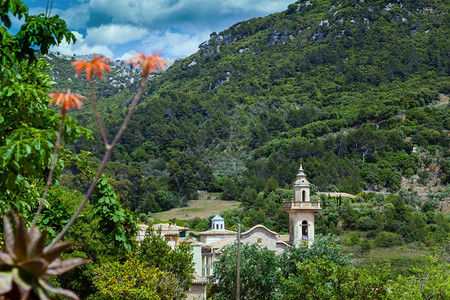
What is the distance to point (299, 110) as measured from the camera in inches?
4348

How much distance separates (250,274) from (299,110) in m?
87.4

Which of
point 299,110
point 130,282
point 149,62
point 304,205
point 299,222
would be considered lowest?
point 130,282

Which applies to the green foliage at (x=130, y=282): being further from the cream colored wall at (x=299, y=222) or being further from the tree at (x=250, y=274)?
the cream colored wall at (x=299, y=222)

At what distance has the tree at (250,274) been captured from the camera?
81.3ft

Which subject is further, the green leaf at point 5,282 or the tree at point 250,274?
the tree at point 250,274

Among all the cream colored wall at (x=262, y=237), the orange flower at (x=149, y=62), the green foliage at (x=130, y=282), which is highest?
the cream colored wall at (x=262, y=237)

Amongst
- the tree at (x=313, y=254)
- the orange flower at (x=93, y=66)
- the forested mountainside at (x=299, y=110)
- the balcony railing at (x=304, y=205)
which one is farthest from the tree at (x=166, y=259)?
the forested mountainside at (x=299, y=110)

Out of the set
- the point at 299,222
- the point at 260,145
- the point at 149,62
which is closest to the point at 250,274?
the point at 299,222

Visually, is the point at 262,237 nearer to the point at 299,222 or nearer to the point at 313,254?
the point at 299,222

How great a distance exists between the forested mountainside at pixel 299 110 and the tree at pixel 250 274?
41.1m

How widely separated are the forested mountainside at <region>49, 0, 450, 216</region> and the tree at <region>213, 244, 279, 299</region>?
4107cm

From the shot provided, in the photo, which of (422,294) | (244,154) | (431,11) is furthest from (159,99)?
(422,294)

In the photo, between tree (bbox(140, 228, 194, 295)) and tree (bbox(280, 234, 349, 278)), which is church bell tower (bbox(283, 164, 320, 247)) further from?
tree (bbox(140, 228, 194, 295))

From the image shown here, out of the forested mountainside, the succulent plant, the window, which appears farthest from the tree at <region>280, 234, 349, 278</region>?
the forested mountainside
